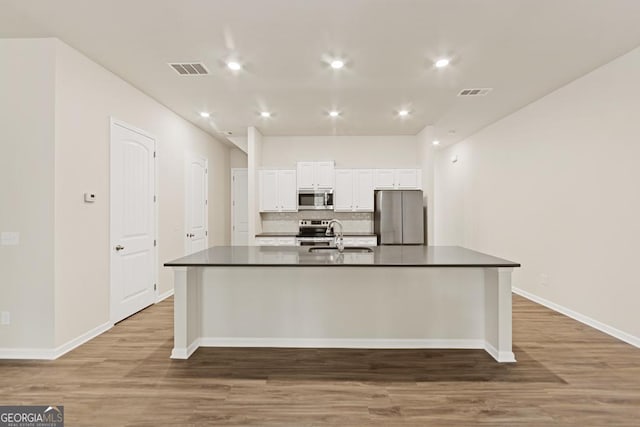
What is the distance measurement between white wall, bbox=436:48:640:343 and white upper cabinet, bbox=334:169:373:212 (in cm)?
223

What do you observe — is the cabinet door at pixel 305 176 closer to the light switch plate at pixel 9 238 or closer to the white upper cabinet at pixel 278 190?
the white upper cabinet at pixel 278 190

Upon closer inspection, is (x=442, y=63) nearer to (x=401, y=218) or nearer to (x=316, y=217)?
(x=401, y=218)

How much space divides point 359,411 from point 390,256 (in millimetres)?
1382

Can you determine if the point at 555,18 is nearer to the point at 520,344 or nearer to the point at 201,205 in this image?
the point at 520,344

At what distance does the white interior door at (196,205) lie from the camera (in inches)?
230

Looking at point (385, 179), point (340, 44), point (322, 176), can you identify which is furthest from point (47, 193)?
point (385, 179)

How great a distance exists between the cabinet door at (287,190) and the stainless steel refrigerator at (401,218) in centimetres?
165

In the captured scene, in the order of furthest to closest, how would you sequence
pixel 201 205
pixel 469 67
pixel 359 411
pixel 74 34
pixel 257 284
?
pixel 201 205 < pixel 469 67 < pixel 257 284 < pixel 74 34 < pixel 359 411

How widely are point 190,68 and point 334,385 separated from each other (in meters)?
3.43

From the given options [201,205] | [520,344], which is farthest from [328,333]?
[201,205]

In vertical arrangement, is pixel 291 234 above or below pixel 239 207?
below

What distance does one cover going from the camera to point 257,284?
330 cm

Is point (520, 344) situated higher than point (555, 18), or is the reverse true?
point (555, 18)

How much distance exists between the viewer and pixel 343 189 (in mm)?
6555
